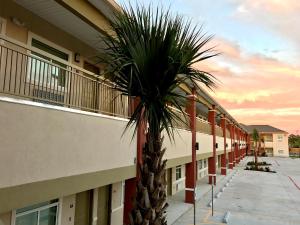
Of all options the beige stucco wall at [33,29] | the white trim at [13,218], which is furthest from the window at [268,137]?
the white trim at [13,218]

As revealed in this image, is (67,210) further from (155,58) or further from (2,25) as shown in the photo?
(155,58)

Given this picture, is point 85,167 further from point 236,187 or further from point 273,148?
point 273,148

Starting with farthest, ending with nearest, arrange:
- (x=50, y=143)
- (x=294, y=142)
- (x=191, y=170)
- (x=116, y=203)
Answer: (x=294, y=142) → (x=191, y=170) → (x=116, y=203) → (x=50, y=143)

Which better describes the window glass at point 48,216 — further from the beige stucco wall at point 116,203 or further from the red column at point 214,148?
the red column at point 214,148

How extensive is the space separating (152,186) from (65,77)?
3410 millimetres

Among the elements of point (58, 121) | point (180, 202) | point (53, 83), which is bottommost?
point (180, 202)

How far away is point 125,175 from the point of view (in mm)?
10047

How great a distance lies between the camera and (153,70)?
688 centimetres

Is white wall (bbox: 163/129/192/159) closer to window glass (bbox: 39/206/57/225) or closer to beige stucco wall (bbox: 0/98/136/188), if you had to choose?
window glass (bbox: 39/206/57/225)

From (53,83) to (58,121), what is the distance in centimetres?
141

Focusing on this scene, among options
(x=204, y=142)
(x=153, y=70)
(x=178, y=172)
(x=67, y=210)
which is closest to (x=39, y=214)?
(x=67, y=210)

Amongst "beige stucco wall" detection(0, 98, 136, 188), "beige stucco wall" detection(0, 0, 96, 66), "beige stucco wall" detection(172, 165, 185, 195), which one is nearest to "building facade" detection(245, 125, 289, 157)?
"beige stucco wall" detection(172, 165, 185, 195)

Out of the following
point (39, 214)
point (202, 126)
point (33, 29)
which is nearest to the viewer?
point (33, 29)

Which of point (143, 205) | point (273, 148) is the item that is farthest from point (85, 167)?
point (273, 148)
